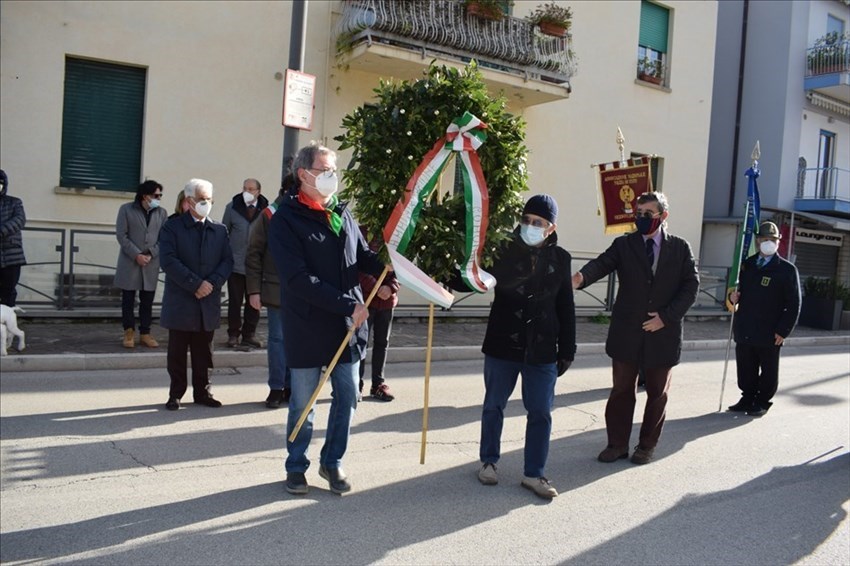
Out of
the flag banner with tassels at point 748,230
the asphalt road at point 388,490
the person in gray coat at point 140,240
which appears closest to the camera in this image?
the asphalt road at point 388,490

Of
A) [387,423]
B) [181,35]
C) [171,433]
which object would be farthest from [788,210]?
[171,433]

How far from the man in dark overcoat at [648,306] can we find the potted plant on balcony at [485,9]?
9.20 m

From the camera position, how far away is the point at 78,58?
11320 millimetres

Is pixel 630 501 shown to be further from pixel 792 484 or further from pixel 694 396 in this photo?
pixel 694 396

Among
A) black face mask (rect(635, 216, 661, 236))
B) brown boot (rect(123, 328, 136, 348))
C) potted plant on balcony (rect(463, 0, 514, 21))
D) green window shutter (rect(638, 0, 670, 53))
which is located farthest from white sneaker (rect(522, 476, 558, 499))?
green window shutter (rect(638, 0, 670, 53))

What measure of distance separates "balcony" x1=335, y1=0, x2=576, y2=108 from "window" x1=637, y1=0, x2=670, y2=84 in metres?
3.68

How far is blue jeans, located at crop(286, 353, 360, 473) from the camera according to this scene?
4.55 meters

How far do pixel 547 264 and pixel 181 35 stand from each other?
9346 millimetres

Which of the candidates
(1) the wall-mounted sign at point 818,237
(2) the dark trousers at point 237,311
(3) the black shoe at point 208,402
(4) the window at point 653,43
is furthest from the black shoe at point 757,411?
(1) the wall-mounted sign at point 818,237

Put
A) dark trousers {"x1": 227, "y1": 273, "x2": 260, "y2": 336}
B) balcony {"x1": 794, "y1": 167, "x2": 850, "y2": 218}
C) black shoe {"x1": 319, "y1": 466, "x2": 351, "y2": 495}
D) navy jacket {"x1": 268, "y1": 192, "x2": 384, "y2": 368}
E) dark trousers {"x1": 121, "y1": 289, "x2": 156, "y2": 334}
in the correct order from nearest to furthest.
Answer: navy jacket {"x1": 268, "y1": 192, "x2": 384, "y2": 368}
black shoe {"x1": 319, "y1": 466, "x2": 351, "y2": 495}
dark trousers {"x1": 121, "y1": 289, "x2": 156, "y2": 334}
dark trousers {"x1": 227, "y1": 273, "x2": 260, "y2": 336}
balcony {"x1": 794, "y1": 167, "x2": 850, "y2": 218}

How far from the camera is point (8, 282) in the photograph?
865cm

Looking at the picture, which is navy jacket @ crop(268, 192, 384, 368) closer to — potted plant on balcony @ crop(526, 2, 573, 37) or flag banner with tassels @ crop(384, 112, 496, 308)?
flag banner with tassels @ crop(384, 112, 496, 308)

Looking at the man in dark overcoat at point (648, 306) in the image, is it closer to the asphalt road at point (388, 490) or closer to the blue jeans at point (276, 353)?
the asphalt road at point (388, 490)

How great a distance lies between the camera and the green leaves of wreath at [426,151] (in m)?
4.61
